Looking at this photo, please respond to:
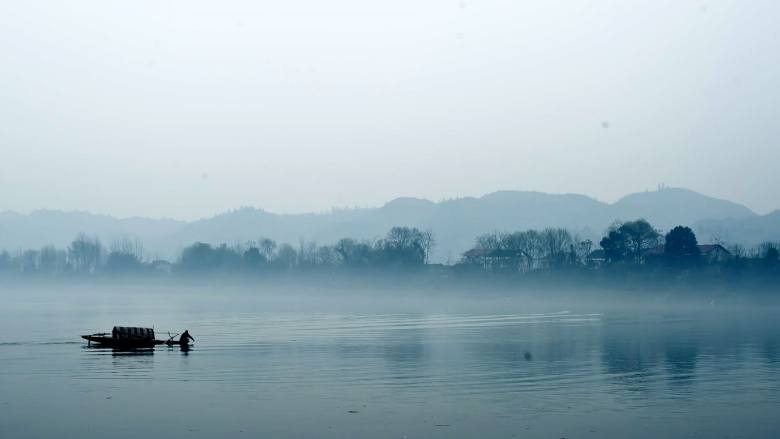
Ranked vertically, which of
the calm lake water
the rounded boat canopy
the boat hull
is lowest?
the calm lake water

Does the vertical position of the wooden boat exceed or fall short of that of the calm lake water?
it exceeds it

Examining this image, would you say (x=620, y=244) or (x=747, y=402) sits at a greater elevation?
(x=620, y=244)

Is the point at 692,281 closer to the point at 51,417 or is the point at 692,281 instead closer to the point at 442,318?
the point at 442,318

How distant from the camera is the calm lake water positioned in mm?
31297

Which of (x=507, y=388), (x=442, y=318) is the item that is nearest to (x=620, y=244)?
(x=442, y=318)

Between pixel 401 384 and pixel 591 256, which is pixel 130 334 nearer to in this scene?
pixel 401 384

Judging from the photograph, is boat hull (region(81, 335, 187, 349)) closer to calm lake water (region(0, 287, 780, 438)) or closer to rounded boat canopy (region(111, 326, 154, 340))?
rounded boat canopy (region(111, 326, 154, 340))

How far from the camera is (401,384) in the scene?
137ft

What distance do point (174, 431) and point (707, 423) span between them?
18.9 meters

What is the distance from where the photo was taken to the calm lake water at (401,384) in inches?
1232

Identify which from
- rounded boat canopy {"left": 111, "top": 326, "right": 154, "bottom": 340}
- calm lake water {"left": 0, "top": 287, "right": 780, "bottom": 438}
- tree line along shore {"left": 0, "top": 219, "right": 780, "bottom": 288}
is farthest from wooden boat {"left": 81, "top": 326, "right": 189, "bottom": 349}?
tree line along shore {"left": 0, "top": 219, "right": 780, "bottom": 288}

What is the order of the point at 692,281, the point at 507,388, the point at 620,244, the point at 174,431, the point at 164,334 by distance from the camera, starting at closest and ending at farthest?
the point at 174,431, the point at 507,388, the point at 164,334, the point at 692,281, the point at 620,244

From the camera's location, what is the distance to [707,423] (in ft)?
105

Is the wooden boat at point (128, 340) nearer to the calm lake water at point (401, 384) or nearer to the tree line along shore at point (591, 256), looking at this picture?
the calm lake water at point (401, 384)
